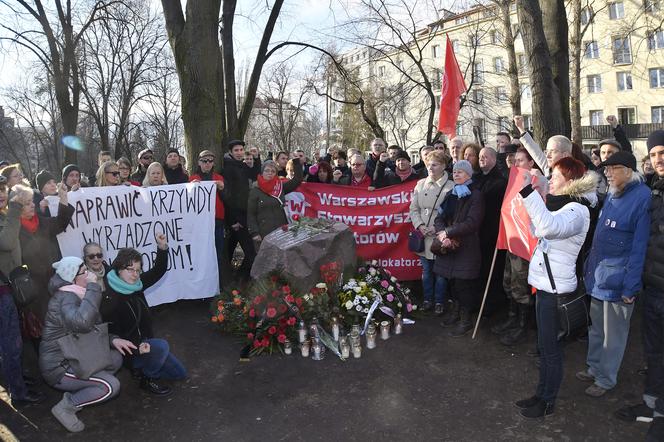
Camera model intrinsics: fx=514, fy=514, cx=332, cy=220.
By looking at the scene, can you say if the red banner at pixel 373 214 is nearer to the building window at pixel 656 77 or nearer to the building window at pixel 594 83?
the building window at pixel 656 77

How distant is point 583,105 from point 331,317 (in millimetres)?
48440

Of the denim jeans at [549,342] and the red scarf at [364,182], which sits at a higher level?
the red scarf at [364,182]

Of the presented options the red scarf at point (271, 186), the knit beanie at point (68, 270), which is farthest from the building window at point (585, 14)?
the knit beanie at point (68, 270)

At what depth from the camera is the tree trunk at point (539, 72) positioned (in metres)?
7.75

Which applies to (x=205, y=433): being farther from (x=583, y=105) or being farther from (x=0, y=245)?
(x=583, y=105)

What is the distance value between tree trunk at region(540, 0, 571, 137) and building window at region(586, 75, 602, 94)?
42.2 metres

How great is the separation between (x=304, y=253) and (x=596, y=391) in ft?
10.6

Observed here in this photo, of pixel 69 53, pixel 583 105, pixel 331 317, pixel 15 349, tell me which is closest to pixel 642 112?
pixel 583 105

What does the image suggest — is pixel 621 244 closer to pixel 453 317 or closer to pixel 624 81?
pixel 453 317

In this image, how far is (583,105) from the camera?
46.9 meters

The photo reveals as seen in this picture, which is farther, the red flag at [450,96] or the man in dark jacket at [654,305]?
the red flag at [450,96]

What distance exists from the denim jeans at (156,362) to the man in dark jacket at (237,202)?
108 inches

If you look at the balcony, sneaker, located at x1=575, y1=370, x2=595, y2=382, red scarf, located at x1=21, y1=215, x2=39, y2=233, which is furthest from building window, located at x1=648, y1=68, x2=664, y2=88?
red scarf, located at x1=21, y1=215, x2=39, y2=233

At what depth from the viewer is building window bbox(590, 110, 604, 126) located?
4628 cm
